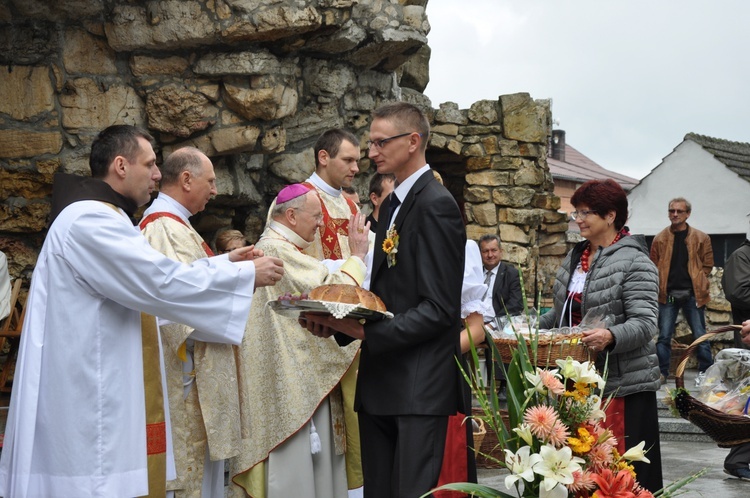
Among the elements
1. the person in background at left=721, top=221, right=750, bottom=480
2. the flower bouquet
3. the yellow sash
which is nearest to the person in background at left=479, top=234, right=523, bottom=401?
the person in background at left=721, top=221, right=750, bottom=480

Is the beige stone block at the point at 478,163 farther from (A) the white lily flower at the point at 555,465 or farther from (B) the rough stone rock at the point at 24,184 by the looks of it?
(A) the white lily flower at the point at 555,465

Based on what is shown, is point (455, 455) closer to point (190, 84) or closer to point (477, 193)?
point (190, 84)

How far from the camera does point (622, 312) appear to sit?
4.68m

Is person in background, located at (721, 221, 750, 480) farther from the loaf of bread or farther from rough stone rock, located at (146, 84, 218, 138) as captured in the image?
the loaf of bread

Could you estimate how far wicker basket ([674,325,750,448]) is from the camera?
4.69m

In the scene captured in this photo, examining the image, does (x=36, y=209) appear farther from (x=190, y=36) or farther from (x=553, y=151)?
(x=553, y=151)

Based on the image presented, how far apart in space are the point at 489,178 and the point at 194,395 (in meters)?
10.9

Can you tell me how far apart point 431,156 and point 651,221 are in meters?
7.47

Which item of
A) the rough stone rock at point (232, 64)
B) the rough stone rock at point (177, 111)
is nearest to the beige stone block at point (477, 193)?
the rough stone rock at point (232, 64)

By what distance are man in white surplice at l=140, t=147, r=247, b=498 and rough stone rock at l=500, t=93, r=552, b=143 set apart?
425 inches

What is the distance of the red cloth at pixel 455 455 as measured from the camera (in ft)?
12.1

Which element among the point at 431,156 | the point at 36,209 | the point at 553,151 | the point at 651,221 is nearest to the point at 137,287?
the point at 36,209

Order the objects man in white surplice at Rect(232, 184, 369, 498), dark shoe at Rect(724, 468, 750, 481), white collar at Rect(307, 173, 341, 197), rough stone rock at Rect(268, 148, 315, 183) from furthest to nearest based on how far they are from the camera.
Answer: rough stone rock at Rect(268, 148, 315, 183) → dark shoe at Rect(724, 468, 750, 481) → white collar at Rect(307, 173, 341, 197) → man in white surplice at Rect(232, 184, 369, 498)

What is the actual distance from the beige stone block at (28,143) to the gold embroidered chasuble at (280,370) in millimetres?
3213
